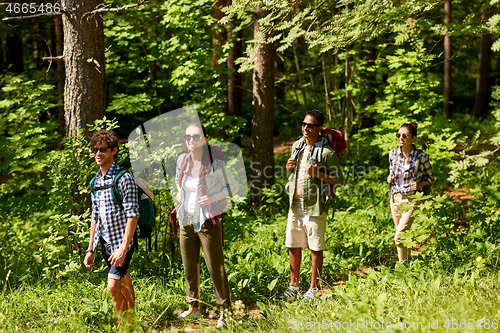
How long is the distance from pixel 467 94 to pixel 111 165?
78.1 ft

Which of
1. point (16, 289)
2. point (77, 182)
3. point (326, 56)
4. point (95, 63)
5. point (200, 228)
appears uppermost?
point (326, 56)

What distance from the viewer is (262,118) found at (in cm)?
745

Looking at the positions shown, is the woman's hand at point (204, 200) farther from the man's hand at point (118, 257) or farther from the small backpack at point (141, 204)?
the man's hand at point (118, 257)

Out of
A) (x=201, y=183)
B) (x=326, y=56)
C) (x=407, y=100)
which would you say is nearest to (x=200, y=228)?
(x=201, y=183)

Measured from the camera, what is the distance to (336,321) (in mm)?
3176

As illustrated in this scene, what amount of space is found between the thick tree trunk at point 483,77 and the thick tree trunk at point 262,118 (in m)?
12.3

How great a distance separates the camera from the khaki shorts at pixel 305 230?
4.23m

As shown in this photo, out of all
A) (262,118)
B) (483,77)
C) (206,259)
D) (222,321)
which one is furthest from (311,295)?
(483,77)

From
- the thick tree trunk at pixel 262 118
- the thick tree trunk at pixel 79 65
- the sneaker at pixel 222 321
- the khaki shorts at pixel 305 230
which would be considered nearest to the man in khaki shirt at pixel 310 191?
the khaki shorts at pixel 305 230

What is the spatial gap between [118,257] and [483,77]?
17.5 meters

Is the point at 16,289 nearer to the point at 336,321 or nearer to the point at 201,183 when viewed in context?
the point at 201,183

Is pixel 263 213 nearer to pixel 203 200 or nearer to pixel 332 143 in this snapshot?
pixel 332 143

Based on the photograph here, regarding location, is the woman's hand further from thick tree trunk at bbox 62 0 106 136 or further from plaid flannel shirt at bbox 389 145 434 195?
thick tree trunk at bbox 62 0 106 136

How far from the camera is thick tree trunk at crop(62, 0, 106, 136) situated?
5.25 m
